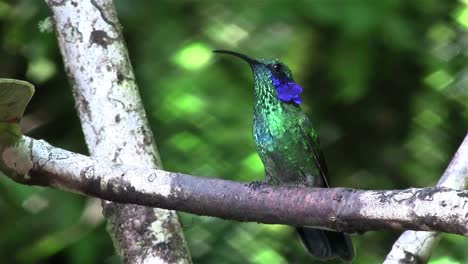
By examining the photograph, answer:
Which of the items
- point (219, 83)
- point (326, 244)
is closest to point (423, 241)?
point (326, 244)

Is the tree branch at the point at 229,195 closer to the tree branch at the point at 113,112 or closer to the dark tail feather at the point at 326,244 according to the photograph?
the tree branch at the point at 113,112

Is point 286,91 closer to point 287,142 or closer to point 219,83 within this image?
point 287,142

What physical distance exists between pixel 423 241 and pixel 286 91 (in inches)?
31.8

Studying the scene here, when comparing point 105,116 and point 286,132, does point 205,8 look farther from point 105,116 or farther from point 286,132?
point 105,116

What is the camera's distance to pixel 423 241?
250 centimetres

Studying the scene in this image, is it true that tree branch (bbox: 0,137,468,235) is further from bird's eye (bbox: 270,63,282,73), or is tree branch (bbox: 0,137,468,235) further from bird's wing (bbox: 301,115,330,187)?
bird's eye (bbox: 270,63,282,73)

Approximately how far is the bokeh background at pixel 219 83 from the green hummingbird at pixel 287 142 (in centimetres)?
63

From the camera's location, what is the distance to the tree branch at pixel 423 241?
248 cm

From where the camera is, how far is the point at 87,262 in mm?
3422

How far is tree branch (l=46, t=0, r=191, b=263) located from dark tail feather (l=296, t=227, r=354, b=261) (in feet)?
2.17

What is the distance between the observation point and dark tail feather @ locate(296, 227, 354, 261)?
2914mm

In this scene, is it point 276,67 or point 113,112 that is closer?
point 113,112

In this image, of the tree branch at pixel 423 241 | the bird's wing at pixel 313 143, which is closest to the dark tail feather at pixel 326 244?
the bird's wing at pixel 313 143

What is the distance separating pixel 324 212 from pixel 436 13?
2410 millimetres
